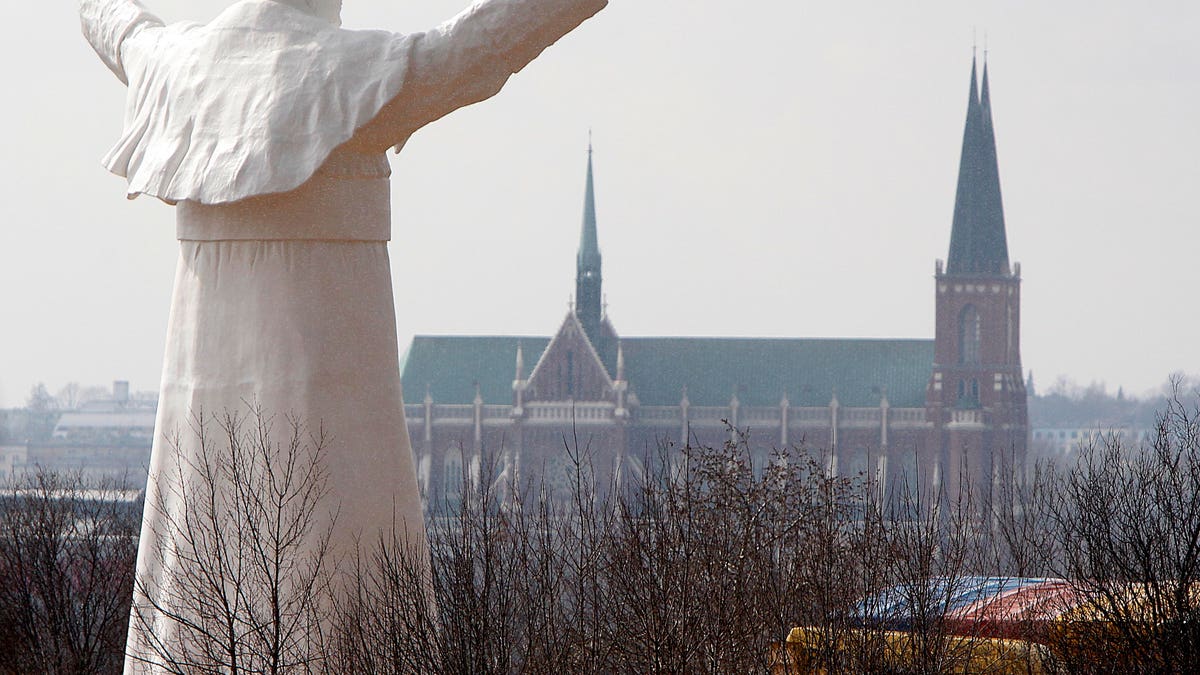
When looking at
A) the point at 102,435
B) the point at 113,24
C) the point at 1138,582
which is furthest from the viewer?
the point at 102,435

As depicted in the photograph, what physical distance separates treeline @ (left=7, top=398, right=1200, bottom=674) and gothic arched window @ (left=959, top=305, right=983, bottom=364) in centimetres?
11331

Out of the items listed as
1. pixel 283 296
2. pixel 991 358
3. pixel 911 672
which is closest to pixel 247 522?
pixel 283 296

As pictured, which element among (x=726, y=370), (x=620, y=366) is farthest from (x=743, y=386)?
(x=620, y=366)

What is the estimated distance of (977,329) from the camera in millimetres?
129000

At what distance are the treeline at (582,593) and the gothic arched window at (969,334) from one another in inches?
4461

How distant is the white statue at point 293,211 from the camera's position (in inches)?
370

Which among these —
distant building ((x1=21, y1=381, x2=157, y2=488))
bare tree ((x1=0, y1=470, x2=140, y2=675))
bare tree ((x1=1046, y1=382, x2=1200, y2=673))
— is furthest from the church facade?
bare tree ((x1=1046, y1=382, x2=1200, y2=673))

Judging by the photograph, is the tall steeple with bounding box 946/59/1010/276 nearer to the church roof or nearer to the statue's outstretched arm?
the church roof

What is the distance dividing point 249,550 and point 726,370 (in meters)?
123

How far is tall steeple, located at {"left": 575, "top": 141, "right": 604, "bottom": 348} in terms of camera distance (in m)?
135

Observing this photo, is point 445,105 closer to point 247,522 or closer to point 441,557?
point 247,522

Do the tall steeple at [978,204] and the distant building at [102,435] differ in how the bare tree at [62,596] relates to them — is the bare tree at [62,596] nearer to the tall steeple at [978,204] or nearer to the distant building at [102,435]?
the tall steeple at [978,204]

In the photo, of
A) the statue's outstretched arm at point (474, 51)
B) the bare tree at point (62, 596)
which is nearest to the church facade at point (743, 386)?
the bare tree at point (62, 596)

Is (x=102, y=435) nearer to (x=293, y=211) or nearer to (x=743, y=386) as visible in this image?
(x=743, y=386)
